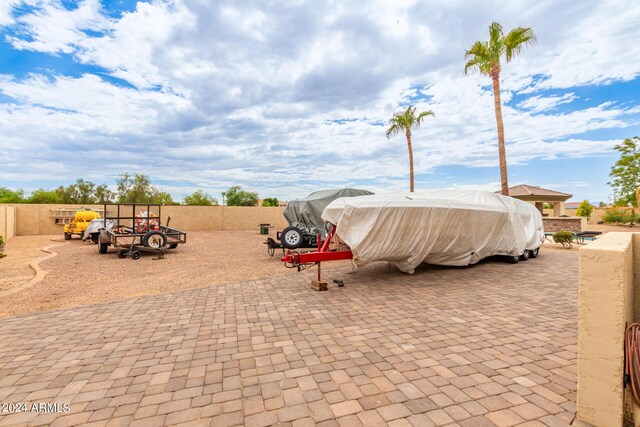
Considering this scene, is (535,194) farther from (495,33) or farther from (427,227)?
(427,227)

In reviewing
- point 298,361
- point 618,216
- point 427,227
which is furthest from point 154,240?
point 618,216

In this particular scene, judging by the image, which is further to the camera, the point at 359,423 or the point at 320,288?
the point at 320,288

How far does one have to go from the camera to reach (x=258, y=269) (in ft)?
28.2

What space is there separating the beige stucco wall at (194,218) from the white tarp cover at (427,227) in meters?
19.5

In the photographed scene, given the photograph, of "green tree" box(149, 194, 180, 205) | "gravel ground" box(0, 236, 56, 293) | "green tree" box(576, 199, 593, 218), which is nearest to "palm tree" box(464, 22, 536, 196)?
"gravel ground" box(0, 236, 56, 293)

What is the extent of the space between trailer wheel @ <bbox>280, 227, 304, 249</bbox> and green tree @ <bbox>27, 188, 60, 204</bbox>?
1579 inches

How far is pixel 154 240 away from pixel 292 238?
489 cm

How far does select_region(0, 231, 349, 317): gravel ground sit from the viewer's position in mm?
5637

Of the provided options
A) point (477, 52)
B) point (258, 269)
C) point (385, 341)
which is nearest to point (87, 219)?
point (258, 269)

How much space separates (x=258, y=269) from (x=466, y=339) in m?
5.99

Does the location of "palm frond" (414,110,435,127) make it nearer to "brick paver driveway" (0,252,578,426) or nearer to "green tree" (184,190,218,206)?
"brick paver driveway" (0,252,578,426)

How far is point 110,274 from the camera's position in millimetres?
7961

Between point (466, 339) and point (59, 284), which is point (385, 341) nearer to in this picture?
point (466, 339)

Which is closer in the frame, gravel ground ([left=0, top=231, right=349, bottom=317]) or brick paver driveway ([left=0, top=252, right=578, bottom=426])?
brick paver driveway ([left=0, top=252, right=578, bottom=426])
